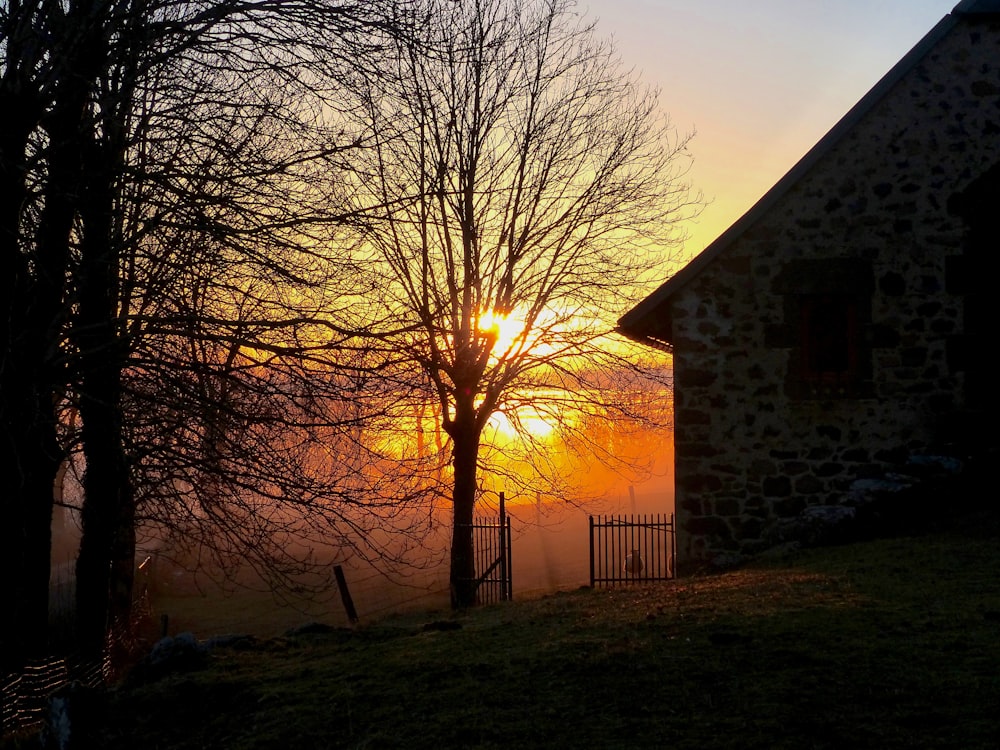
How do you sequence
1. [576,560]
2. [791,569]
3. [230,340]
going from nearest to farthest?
[230,340] → [791,569] → [576,560]

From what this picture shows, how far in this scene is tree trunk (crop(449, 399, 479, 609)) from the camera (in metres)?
17.9

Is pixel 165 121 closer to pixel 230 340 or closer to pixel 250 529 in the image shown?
pixel 230 340

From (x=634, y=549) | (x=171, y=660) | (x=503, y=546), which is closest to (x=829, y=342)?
(x=503, y=546)

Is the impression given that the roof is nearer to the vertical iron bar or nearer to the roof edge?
the roof edge

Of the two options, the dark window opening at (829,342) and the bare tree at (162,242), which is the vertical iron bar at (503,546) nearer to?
the dark window opening at (829,342)

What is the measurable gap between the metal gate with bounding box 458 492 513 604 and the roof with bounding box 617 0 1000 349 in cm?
450

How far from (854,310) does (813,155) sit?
2246 millimetres

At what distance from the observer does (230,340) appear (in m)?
6.72

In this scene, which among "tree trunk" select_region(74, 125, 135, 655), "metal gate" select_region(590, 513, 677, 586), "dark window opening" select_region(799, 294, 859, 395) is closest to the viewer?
"tree trunk" select_region(74, 125, 135, 655)

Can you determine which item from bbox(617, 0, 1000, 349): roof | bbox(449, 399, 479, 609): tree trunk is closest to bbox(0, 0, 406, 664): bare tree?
bbox(617, 0, 1000, 349): roof

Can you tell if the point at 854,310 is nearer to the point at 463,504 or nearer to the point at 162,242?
the point at 463,504

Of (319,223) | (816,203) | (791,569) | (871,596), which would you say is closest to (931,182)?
(816,203)

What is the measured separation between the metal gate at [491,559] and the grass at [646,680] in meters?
7.73

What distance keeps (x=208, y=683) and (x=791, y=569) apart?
608 centimetres
